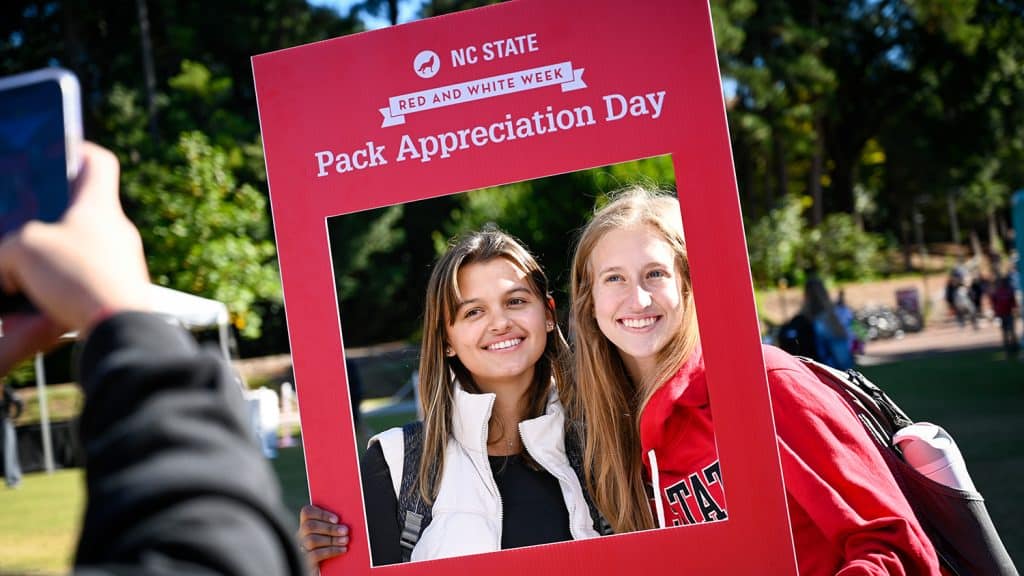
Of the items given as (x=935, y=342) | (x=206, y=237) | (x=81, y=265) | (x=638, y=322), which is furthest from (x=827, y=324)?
(x=935, y=342)

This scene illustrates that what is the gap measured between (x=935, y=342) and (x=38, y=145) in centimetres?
2685

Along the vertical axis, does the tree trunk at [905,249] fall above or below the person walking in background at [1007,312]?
above

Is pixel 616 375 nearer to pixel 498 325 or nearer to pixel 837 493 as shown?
pixel 498 325

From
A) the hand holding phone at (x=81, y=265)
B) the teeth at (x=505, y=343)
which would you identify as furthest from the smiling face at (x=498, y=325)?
the hand holding phone at (x=81, y=265)

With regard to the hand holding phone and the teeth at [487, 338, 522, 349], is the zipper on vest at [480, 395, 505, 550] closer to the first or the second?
the teeth at [487, 338, 522, 349]

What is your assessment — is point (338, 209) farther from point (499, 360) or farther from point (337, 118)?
point (499, 360)

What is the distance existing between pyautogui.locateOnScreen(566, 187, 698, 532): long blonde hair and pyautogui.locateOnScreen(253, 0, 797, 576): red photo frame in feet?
0.24

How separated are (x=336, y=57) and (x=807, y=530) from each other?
1.36 metres

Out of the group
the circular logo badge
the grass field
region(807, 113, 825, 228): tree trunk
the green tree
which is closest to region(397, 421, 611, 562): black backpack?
the circular logo badge

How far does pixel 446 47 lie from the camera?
1983 millimetres

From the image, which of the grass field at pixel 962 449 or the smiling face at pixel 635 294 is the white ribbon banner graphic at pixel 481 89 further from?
the grass field at pixel 962 449

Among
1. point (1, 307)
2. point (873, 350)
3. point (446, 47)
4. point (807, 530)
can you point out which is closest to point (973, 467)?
point (807, 530)

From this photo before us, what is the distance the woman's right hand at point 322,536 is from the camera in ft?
6.45

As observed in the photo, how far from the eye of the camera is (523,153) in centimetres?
197
